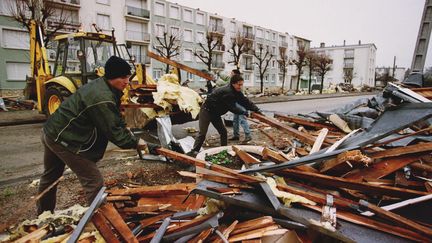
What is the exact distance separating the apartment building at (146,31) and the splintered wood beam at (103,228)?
21.4 metres

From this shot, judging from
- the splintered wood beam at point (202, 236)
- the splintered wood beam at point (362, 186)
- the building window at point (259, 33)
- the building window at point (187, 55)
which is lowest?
the splintered wood beam at point (202, 236)

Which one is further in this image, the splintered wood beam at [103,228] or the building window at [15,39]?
the building window at [15,39]

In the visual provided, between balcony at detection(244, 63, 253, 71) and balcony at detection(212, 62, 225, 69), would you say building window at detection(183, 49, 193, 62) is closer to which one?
balcony at detection(212, 62, 225, 69)

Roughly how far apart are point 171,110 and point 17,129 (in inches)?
242

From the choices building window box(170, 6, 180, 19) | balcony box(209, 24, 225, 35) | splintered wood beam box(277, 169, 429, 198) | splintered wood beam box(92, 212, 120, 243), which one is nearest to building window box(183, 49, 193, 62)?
building window box(170, 6, 180, 19)

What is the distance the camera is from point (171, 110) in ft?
25.2

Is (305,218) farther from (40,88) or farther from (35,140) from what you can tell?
(40,88)

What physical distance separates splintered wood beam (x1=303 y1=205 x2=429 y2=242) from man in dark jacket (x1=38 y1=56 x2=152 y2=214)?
2.07 metres

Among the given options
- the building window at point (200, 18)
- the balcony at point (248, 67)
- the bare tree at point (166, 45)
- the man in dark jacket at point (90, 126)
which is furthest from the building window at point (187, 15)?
the man in dark jacket at point (90, 126)

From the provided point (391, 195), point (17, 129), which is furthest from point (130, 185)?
point (17, 129)

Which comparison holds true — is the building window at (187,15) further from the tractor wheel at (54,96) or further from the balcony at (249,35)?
the tractor wheel at (54,96)

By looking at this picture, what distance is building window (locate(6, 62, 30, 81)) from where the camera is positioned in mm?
26297

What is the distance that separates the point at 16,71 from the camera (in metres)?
26.7

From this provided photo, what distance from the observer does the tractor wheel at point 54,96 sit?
838cm
